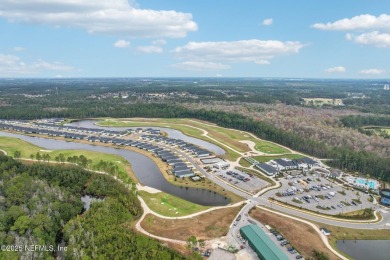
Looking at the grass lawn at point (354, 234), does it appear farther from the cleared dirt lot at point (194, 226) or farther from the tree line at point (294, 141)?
the tree line at point (294, 141)

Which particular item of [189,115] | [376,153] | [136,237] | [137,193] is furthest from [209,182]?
[189,115]

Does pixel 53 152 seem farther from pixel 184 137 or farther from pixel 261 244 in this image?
pixel 261 244

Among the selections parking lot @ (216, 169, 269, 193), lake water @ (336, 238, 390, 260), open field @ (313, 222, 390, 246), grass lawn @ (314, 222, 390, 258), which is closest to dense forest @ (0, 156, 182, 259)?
parking lot @ (216, 169, 269, 193)

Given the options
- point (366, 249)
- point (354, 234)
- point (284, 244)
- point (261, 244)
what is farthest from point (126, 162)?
point (366, 249)

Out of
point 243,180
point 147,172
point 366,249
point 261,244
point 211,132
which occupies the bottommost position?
point 366,249

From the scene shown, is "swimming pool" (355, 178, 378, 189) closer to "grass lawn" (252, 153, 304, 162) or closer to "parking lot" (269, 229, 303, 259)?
"grass lawn" (252, 153, 304, 162)

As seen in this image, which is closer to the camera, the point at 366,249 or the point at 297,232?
the point at 366,249

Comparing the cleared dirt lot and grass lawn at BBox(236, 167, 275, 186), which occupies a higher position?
grass lawn at BBox(236, 167, 275, 186)
